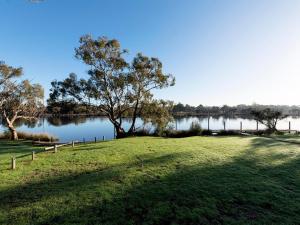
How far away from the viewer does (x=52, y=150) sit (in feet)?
46.3

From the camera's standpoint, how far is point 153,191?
258 inches

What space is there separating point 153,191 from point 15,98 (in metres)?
24.2

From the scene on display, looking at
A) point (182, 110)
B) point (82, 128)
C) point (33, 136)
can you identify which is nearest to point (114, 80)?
point (33, 136)

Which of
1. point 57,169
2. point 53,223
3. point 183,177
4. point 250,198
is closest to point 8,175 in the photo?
point 57,169

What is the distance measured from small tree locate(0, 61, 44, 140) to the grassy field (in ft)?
53.3

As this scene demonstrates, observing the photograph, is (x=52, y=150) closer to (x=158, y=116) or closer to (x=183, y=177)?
(x=183, y=177)

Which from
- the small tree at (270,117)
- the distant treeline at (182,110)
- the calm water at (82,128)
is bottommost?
the calm water at (82,128)

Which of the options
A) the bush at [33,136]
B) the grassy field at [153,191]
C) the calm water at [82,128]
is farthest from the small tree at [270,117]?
the bush at [33,136]

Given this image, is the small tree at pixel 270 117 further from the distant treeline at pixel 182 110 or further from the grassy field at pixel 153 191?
the grassy field at pixel 153 191

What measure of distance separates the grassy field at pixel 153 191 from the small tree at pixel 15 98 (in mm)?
16238

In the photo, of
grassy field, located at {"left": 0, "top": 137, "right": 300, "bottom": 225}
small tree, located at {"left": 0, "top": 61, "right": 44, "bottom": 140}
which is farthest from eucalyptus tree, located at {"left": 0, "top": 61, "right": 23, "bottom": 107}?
grassy field, located at {"left": 0, "top": 137, "right": 300, "bottom": 225}

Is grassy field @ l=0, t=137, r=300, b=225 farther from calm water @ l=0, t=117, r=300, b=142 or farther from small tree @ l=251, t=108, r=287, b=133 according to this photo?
small tree @ l=251, t=108, r=287, b=133

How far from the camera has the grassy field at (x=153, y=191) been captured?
5160mm

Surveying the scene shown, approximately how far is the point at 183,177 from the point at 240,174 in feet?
7.38
